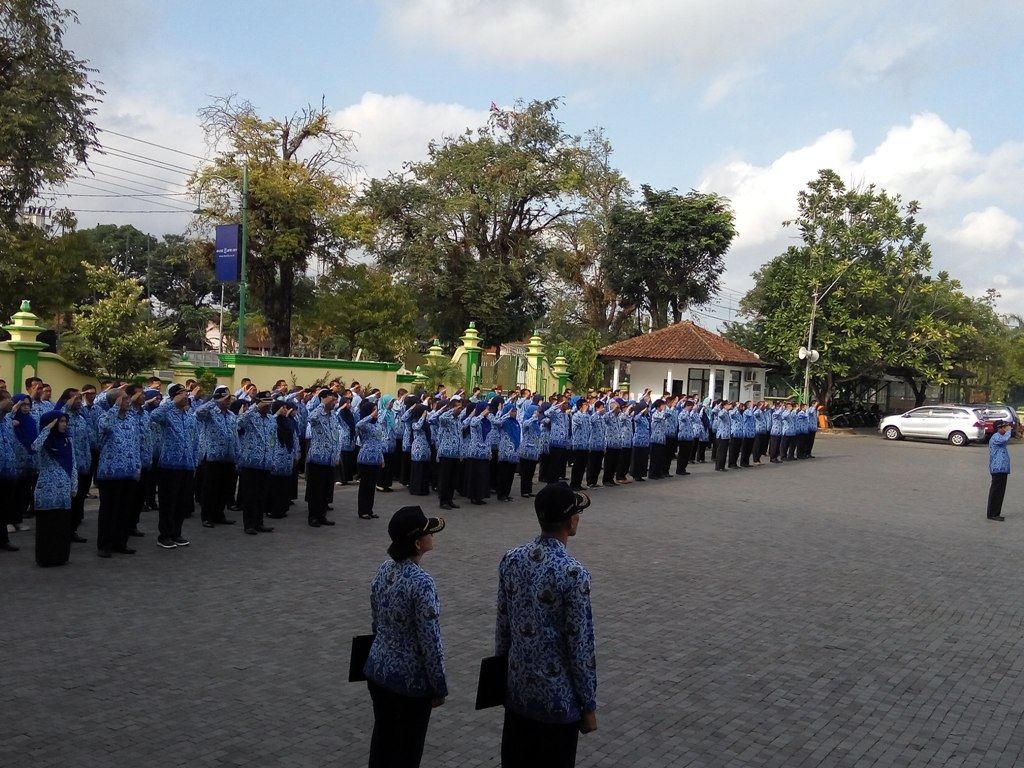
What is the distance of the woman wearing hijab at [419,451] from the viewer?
1426 cm

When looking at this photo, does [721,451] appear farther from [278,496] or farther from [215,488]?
[215,488]

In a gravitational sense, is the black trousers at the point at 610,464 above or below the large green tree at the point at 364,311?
below

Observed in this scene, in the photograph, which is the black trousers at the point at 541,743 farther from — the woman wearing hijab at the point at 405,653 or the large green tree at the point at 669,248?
the large green tree at the point at 669,248

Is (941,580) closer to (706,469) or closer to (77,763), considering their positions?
(77,763)

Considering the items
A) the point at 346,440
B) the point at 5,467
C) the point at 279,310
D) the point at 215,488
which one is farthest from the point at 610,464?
the point at 279,310

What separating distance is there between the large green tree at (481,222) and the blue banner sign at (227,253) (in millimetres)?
10889

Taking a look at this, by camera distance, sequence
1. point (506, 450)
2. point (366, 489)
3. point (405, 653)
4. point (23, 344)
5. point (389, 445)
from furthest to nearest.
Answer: point (23, 344)
point (389, 445)
point (506, 450)
point (366, 489)
point (405, 653)

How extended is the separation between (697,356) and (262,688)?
3405cm

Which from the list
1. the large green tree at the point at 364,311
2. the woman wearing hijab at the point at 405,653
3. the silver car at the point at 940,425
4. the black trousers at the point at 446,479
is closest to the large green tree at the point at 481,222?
the large green tree at the point at 364,311

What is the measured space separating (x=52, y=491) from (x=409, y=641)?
245 inches

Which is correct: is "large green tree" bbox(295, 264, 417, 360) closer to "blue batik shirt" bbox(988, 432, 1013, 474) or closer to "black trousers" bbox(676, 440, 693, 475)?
"black trousers" bbox(676, 440, 693, 475)

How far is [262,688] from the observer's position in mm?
5840

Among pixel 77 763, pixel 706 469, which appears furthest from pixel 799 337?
pixel 77 763

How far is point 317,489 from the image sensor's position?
38.2 feet
